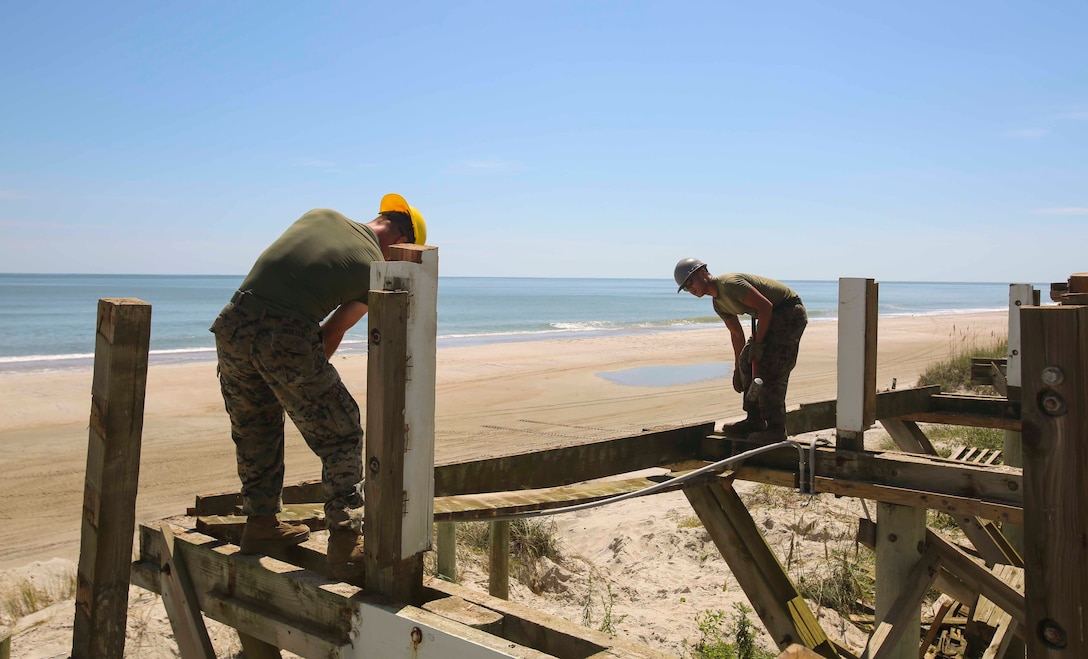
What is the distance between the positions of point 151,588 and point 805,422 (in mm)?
4181

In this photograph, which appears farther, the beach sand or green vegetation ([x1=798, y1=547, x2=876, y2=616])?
the beach sand

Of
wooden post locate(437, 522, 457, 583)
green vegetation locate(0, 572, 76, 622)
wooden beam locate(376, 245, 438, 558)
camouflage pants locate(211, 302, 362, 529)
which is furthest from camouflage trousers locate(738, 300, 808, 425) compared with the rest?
green vegetation locate(0, 572, 76, 622)

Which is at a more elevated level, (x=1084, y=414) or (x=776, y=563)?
(x=1084, y=414)

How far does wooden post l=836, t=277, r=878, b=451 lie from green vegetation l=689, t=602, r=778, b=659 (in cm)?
143

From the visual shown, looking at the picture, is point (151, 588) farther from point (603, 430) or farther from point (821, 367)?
point (821, 367)

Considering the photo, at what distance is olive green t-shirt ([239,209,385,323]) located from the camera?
9.62ft

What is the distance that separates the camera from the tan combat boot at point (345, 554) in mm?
2726

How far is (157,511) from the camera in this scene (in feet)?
26.9

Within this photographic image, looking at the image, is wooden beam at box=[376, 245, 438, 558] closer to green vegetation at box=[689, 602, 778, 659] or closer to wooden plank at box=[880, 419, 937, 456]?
green vegetation at box=[689, 602, 778, 659]

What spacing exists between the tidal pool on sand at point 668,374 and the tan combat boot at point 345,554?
15.8m

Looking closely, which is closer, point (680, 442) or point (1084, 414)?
point (1084, 414)

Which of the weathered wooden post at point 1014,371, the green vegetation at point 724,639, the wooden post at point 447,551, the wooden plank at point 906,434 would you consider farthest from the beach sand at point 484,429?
the weathered wooden post at point 1014,371

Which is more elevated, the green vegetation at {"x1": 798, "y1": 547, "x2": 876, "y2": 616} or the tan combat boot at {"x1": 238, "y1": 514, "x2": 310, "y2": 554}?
the tan combat boot at {"x1": 238, "y1": 514, "x2": 310, "y2": 554}

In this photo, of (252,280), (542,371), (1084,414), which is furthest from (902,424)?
(542,371)
